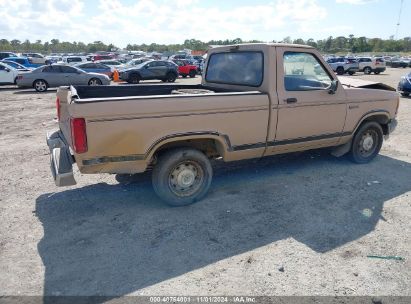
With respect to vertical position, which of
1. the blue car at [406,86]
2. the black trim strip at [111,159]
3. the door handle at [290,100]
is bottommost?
the blue car at [406,86]

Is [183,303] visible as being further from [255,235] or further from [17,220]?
[17,220]

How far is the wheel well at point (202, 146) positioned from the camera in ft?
14.4

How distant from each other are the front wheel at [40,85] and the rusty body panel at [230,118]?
14.9 meters

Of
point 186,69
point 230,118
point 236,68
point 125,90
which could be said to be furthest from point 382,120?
point 186,69

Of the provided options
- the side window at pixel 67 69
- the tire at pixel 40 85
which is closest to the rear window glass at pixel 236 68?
the side window at pixel 67 69

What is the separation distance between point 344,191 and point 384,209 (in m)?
0.65

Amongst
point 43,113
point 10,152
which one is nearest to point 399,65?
point 43,113

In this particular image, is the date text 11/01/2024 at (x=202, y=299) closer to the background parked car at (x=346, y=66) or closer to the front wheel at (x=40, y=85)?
the front wheel at (x=40, y=85)

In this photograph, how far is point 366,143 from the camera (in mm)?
6262

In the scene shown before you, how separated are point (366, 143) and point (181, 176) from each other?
3.69 metres

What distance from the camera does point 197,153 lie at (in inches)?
175

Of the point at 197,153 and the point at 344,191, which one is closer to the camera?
the point at 197,153

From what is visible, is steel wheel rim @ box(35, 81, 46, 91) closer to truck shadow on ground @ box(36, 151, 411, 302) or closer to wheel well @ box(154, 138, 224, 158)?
truck shadow on ground @ box(36, 151, 411, 302)

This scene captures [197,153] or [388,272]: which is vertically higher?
[197,153]
